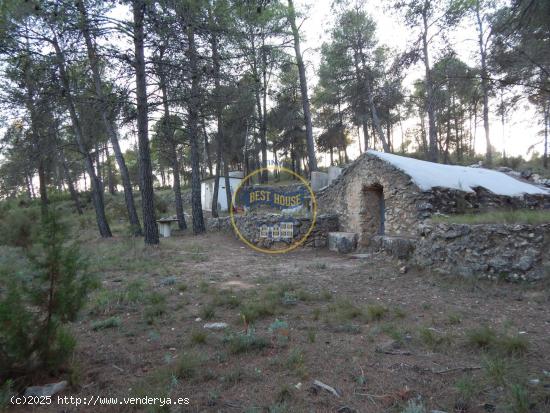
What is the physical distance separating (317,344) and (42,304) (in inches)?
107

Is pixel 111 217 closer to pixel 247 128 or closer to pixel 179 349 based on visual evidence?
pixel 247 128

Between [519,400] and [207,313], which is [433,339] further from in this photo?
[207,313]

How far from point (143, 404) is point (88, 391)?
2.04ft

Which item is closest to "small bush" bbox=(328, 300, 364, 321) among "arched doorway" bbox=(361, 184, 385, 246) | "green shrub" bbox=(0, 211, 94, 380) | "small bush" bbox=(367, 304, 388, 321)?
"small bush" bbox=(367, 304, 388, 321)

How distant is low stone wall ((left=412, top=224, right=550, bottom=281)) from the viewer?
5.60m

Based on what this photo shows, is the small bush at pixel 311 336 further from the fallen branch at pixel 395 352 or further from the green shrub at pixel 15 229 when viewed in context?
the green shrub at pixel 15 229

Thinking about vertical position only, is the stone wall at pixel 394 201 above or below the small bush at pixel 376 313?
above

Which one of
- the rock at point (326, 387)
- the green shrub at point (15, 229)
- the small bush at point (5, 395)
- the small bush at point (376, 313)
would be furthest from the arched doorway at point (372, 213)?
A: the green shrub at point (15, 229)

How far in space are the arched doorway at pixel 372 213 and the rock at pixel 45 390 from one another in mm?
8681

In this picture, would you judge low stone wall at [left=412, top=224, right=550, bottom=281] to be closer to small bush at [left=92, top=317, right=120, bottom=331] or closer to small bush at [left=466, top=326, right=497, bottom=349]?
small bush at [left=466, top=326, right=497, bottom=349]

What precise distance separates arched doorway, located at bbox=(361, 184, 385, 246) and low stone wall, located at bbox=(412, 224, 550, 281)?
3.23m

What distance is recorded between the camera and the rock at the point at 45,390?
262cm

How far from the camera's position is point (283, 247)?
11070mm

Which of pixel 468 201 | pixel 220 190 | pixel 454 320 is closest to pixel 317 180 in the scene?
pixel 468 201
